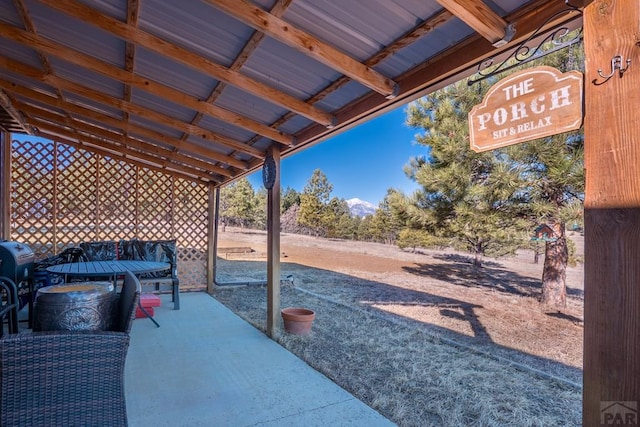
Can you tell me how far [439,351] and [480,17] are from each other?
2.82 meters

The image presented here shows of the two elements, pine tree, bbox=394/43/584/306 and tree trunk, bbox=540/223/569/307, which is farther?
tree trunk, bbox=540/223/569/307

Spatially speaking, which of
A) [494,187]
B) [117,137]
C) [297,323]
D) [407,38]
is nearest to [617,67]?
[407,38]

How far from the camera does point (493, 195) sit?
17.2 ft

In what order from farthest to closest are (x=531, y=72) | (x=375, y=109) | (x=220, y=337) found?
(x=220, y=337)
(x=375, y=109)
(x=531, y=72)

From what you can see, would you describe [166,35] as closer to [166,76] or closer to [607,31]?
[166,76]

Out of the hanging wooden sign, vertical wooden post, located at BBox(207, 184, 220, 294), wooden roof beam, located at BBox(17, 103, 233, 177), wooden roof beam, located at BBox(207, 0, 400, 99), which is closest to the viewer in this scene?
the hanging wooden sign

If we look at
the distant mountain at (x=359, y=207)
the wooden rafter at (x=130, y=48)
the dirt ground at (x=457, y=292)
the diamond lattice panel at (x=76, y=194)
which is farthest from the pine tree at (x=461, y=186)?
the distant mountain at (x=359, y=207)

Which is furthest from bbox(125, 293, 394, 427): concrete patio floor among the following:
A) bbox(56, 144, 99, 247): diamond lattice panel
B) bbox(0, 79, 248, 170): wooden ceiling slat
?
bbox(56, 144, 99, 247): diamond lattice panel

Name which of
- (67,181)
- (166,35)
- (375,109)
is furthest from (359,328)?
(67,181)

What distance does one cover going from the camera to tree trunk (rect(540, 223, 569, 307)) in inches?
206

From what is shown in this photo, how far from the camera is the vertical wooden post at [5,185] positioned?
4.54m

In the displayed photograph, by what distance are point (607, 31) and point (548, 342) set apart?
375 centimetres

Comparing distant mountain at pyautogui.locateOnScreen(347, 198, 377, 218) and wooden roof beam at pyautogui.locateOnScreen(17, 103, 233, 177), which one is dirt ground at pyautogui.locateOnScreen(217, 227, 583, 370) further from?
distant mountain at pyautogui.locateOnScreen(347, 198, 377, 218)

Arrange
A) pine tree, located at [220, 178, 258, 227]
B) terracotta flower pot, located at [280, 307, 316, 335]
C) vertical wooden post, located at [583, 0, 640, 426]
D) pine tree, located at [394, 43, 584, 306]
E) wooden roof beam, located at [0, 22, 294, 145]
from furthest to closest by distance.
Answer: pine tree, located at [220, 178, 258, 227], pine tree, located at [394, 43, 584, 306], terracotta flower pot, located at [280, 307, 316, 335], wooden roof beam, located at [0, 22, 294, 145], vertical wooden post, located at [583, 0, 640, 426]
